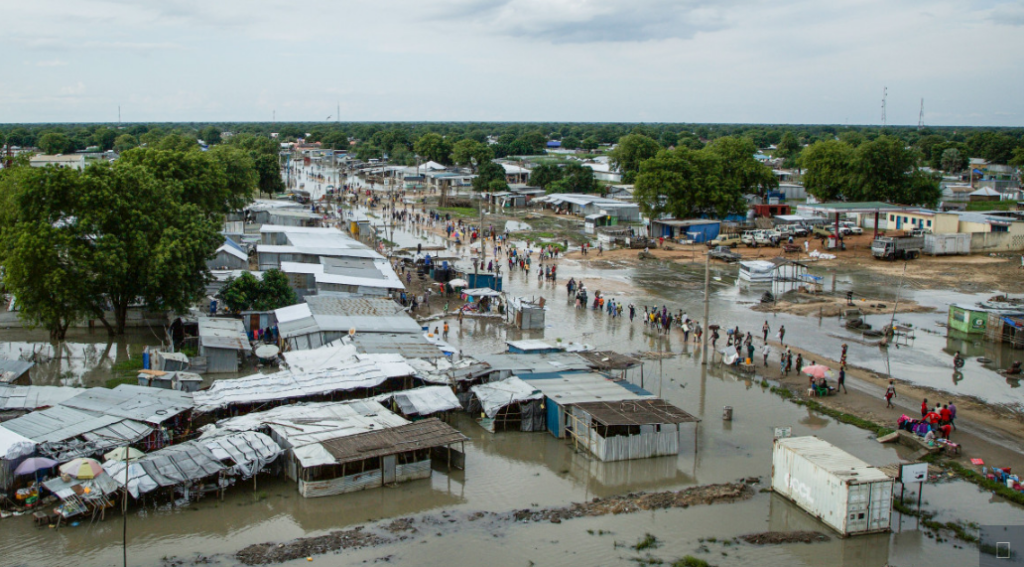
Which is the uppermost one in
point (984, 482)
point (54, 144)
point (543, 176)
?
point (54, 144)

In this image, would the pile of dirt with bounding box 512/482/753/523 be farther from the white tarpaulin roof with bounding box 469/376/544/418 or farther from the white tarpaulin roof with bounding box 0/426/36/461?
the white tarpaulin roof with bounding box 0/426/36/461

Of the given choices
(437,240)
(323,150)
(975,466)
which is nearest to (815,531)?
(975,466)

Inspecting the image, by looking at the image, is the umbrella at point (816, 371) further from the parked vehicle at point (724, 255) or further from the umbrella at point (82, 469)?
the parked vehicle at point (724, 255)

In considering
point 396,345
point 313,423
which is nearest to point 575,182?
point 396,345

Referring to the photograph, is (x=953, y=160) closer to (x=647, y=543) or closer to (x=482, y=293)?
(x=482, y=293)

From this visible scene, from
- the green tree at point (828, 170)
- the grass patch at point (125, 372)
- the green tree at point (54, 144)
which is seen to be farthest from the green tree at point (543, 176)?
the green tree at point (54, 144)

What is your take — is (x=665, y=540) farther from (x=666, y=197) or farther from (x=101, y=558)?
(x=666, y=197)

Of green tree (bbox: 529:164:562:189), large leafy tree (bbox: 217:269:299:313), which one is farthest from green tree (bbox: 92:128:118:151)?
large leafy tree (bbox: 217:269:299:313)
